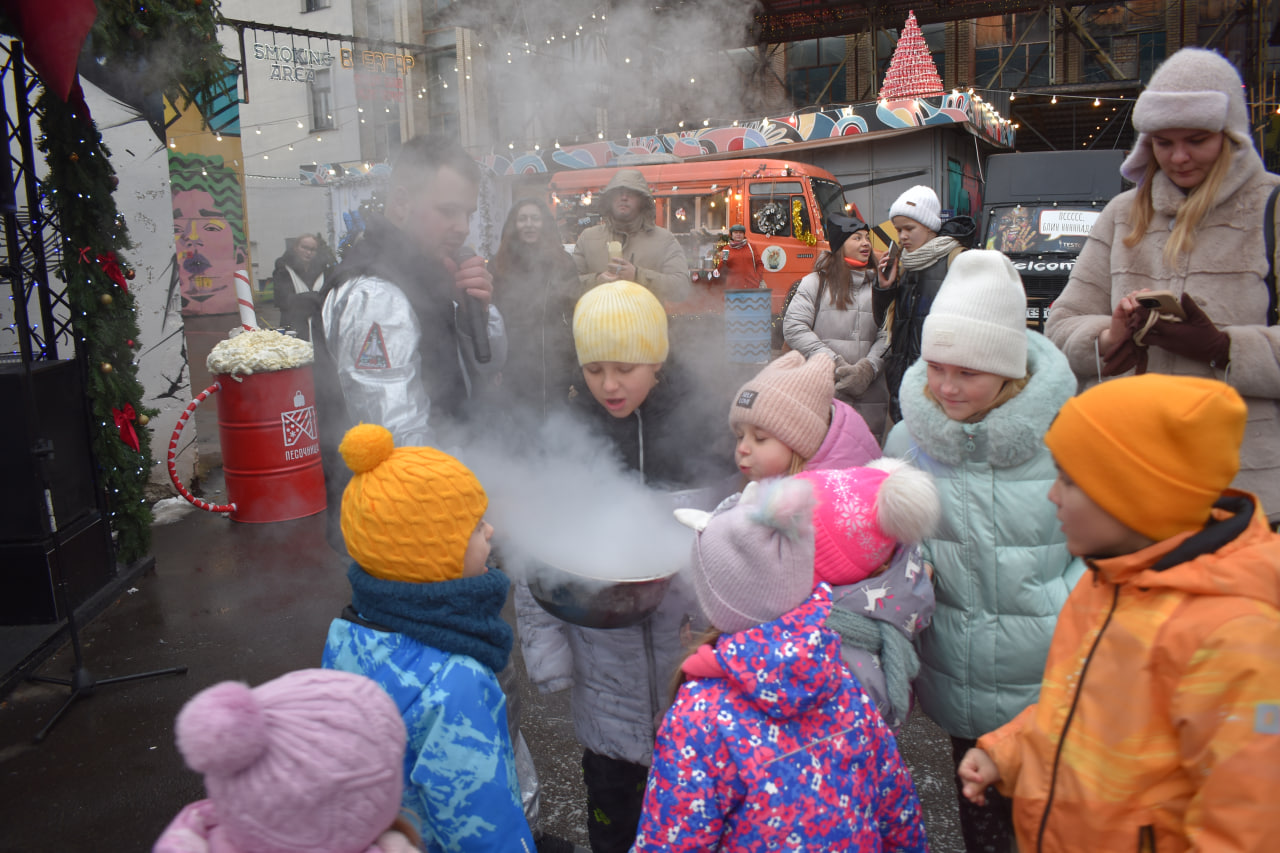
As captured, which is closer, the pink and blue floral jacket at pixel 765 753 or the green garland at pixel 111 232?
the pink and blue floral jacket at pixel 765 753

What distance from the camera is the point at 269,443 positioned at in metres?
5.53

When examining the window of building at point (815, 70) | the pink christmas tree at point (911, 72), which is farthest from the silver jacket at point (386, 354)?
the window of building at point (815, 70)

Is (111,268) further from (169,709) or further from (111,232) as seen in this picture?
(169,709)

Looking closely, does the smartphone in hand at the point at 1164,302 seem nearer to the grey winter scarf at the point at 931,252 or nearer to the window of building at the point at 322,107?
the grey winter scarf at the point at 931,252

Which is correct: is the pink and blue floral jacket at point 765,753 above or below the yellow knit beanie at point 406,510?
below

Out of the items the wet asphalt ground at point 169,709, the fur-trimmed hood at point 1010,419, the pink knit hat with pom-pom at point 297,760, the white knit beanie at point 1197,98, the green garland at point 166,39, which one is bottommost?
the wet asphalt ground at point 169,709

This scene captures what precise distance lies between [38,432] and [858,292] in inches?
180

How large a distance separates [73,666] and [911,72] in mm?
17146

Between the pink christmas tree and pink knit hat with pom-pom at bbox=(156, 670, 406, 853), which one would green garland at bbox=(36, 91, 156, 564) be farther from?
the pink christmas tree

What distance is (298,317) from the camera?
8.05m

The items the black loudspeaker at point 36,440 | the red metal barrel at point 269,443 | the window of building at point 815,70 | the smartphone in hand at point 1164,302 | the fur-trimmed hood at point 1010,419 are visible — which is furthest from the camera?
the window of building at point 815,70

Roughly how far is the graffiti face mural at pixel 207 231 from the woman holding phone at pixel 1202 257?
13461 mm

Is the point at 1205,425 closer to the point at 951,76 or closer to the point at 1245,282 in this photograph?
the point at 1245,282

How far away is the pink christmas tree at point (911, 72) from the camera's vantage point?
16016 millimetres
